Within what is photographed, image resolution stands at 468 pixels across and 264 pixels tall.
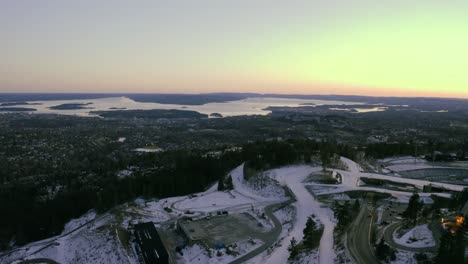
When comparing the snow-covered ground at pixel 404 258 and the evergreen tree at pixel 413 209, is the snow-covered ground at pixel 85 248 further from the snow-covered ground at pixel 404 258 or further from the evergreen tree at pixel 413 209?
the evergreen tree at pixel 413 209

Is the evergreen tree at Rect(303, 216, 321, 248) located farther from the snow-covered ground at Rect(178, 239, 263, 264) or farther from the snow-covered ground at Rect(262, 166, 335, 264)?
the snow-covered ground at Rect(178, 239, 263, 264)

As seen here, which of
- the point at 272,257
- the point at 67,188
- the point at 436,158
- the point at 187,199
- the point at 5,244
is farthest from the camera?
the point at 436,158

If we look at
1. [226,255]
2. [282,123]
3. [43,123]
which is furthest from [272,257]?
[43,123]

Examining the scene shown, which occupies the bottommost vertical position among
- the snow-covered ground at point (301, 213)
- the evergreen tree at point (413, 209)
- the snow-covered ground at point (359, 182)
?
the snow-covered ground at point (301, 213)

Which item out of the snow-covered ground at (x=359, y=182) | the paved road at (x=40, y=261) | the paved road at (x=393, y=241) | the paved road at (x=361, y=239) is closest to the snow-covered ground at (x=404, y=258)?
the paved road at (x=393, y=241)

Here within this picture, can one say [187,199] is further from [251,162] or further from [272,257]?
[272,257]

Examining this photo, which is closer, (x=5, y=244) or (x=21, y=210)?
(x=5, y=244)
